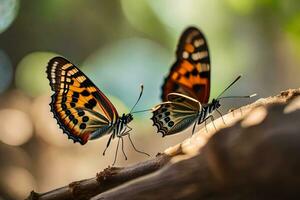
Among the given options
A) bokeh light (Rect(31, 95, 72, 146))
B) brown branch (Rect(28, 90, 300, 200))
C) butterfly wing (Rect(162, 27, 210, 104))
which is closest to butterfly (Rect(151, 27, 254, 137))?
butterfly wing (Rect(162, 27, 210, 104))

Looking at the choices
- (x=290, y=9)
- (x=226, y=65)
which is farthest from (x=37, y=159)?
(x=226, y=65)

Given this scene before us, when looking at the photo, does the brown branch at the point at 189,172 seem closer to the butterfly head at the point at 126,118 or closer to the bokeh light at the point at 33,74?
the butterfly head at the point at 126,118

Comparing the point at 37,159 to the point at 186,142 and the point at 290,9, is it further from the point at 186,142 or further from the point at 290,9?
the point at 186,142

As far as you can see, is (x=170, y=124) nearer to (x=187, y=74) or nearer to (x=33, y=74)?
(x=187, y=74)

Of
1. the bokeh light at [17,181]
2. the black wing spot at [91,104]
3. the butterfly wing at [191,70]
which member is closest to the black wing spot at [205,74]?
the butterfly wing at [191,70]

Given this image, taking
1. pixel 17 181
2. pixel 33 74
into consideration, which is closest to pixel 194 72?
pixel 17 181

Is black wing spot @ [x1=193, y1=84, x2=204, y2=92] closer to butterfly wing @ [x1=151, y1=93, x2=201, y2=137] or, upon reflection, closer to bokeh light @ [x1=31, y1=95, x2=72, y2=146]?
butterfly wing @ [x1=151, y1=93, x2=201, y2=137]
